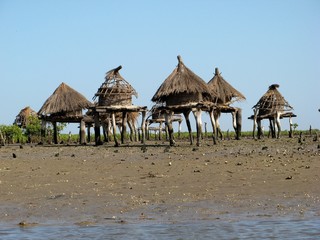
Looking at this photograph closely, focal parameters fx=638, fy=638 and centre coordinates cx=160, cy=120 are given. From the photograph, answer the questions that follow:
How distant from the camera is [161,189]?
35.2 feet

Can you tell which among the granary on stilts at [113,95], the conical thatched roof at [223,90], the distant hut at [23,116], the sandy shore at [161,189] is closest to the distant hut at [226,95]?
the conical thatched roof at [223,90]

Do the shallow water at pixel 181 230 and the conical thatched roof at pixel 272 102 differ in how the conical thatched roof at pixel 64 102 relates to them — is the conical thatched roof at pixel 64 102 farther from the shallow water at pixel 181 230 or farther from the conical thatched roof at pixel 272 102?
the shallow water at pixel 181 230

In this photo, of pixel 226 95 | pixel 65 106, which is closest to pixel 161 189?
pixel 65 106

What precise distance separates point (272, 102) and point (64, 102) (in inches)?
520

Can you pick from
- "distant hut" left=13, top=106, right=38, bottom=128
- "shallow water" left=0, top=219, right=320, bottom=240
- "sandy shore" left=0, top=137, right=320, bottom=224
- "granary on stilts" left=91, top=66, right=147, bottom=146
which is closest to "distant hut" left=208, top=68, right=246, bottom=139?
"granary on stilts" left=91, top=66, right=147, bottom=146

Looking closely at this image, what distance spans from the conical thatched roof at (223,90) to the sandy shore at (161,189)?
59.6 feet

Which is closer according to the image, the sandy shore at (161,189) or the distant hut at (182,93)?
the sandy shore at (161,189)

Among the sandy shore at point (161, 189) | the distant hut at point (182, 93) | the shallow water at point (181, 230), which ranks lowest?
the shallow water at point (181, 230)

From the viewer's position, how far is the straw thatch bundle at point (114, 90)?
28.3 meters

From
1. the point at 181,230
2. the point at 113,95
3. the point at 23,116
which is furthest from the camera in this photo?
the point at 23,116

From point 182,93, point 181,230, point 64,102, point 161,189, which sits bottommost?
point 181,230

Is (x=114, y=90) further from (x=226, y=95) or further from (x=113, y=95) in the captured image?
(x=226, y=95)

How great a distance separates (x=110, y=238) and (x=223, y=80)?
93.7 ft

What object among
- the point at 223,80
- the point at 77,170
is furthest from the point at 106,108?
the point at 77,170
